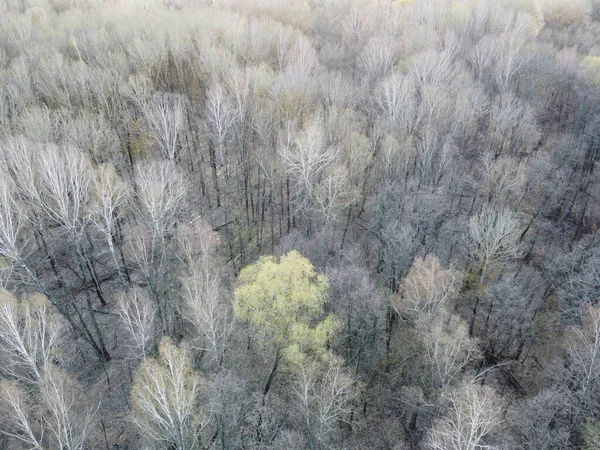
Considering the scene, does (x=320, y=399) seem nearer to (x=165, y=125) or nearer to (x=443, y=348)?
(x=443, y=348)

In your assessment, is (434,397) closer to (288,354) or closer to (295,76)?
(288,354)

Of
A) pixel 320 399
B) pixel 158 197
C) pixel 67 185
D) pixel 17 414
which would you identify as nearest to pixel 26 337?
pixel 17 414

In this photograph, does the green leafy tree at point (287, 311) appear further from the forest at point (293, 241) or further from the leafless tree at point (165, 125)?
the leafless tree at point (165, 125)

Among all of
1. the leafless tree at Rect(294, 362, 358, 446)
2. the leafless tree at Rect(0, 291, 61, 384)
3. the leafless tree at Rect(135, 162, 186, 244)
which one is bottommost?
the leafless tree at Rect(294, 362, 358, 446)

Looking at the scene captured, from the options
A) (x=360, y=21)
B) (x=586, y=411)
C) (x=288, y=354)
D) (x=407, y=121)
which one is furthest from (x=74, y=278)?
(x=360, y=21)

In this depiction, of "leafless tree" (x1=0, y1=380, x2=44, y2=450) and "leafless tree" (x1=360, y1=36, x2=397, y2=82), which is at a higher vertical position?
"leafless tree" (x1=360, y1=36, x2=397, y2=82)

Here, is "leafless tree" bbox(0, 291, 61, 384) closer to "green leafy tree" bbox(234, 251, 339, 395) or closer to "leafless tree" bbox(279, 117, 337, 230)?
"green leafy tree" bbox(234, 251, 339, 395)

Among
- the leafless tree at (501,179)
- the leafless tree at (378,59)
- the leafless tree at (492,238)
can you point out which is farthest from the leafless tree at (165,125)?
the leafless tree at (501,179)

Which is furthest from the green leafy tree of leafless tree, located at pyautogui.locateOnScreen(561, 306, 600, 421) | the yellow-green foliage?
leafless tree, located at pyautogui.locateOnScreen(561, 306, 600, 421)
